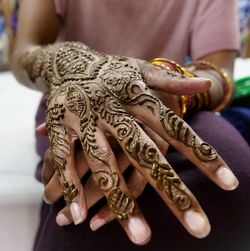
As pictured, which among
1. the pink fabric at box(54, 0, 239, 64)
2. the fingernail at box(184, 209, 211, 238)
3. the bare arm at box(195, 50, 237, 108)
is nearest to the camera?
the fingernail at box(184, 209, 211, 238)

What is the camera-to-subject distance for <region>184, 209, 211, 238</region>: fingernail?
1.47ft

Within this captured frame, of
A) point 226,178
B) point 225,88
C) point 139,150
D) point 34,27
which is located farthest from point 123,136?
point 34,27

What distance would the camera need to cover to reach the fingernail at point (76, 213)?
51 cm

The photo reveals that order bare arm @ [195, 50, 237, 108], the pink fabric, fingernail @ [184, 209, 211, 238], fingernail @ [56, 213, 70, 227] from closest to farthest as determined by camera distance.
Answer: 1. fingernail @ [184, 209, 211, 238]
2. fingernail @ [56, 213, 70, 227]
3. bare arm @ [195, 50, 237, 108]
4. the pink fabric

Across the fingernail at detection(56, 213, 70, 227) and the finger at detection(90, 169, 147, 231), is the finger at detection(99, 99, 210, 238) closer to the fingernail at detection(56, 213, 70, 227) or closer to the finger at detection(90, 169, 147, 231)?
the finger at detection(90, 169, 147, 231)

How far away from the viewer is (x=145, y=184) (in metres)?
0.53

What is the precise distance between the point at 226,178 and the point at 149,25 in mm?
558

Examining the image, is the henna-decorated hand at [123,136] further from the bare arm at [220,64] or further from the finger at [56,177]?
the bare arm at [220,64]

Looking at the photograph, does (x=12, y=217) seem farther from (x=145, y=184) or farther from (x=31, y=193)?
(x=145, y=184)

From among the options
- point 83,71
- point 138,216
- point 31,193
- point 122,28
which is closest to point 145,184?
point 138,216

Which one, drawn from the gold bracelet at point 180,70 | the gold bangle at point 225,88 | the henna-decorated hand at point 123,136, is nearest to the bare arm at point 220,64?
the gold bangle at point 225,88

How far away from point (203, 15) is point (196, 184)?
516mm

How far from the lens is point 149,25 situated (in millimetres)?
957

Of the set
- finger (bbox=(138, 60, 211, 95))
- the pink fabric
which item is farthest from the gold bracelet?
the pink fabric
